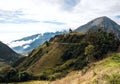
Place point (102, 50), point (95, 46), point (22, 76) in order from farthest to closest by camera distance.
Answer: point (95, 46)
point (102, 50)
point (22, 76)

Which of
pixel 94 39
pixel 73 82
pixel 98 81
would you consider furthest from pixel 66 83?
pixel 94 39

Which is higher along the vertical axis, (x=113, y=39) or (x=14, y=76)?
(x=113, y=39)

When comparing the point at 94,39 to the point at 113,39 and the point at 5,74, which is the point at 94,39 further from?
the point at 5,74

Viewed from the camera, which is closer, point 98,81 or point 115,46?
point 98,81

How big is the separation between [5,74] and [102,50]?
62.1 metres

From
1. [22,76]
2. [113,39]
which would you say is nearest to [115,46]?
[113,39]

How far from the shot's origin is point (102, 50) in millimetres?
167625

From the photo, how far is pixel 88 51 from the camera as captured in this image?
180 meters

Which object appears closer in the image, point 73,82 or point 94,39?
point 73,82

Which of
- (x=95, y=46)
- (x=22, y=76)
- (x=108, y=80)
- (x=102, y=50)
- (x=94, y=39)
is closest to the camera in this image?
(x=108, y=80)

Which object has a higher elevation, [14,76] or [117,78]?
[117,78]

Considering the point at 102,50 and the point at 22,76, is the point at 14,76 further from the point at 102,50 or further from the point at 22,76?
the point at 102,50

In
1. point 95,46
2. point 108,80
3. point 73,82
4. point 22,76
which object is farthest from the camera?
point 95,46

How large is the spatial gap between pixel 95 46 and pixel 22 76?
5814cm
